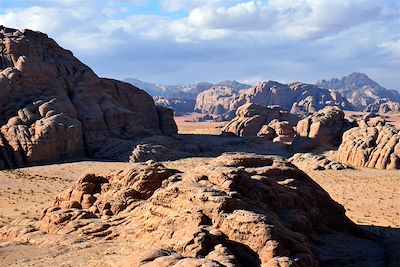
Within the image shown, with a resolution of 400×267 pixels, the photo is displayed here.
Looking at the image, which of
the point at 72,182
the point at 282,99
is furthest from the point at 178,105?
the point at 72,182

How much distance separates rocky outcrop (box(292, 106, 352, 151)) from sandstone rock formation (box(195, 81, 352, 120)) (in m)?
77.2

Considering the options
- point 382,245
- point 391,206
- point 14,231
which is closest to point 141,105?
point 391,206

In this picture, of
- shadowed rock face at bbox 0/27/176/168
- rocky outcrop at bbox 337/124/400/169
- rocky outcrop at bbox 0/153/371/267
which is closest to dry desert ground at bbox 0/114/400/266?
rocky outcrop at bbox 0/153/371/267

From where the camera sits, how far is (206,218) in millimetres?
17406

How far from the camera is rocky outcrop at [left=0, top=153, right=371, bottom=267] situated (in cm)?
1583

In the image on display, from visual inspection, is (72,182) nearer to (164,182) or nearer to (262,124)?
→ (164,182)

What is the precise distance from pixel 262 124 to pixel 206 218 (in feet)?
199

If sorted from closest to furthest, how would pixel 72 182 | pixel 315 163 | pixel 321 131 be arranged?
1. pixel 72 182
2. pixel 315 163
3. pixel 321 131

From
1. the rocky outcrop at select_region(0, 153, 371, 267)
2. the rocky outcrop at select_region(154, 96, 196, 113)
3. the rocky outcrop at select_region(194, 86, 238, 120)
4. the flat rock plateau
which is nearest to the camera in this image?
the rocky outcrop at select_region(0, 153, 371, 267)

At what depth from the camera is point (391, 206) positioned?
1351 inches

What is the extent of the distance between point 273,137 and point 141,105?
60.4 feet

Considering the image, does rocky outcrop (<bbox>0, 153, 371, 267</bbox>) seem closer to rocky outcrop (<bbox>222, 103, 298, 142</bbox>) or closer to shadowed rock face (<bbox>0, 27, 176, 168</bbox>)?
shadowed rock face (<bbox>0, 27, 176, 168</bbox>)

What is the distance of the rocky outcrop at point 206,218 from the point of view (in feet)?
51.9

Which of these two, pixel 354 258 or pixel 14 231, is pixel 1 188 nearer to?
pixel 14 231
